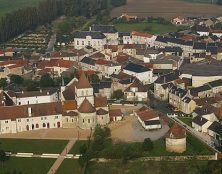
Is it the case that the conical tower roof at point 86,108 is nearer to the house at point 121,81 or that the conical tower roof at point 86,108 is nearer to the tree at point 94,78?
the house at point 121,81

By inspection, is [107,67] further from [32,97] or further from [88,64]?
[32,97]

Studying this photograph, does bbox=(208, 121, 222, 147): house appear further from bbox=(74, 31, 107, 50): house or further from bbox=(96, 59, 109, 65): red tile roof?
bbox=(74, 31, 107, 50): house

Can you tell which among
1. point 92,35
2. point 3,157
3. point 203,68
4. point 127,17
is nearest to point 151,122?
point 3,157

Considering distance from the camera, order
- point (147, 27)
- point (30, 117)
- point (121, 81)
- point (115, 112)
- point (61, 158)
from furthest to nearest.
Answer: point (147, 27), point (121, 81), point (115, 112), point (30, 117), point (61, 158)

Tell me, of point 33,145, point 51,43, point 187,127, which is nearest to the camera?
point 33,145

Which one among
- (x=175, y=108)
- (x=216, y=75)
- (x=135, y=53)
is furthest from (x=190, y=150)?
(x=135, y=53)

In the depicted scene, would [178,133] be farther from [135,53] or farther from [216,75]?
[135,53]
